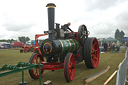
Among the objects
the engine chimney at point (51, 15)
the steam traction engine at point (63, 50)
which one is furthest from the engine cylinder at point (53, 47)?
the engine chimney at point (51, 15)

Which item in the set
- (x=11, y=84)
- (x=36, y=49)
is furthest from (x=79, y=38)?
(x=36, y=49)

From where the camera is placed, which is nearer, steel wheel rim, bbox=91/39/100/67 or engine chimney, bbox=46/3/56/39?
engine chimney, bbox=46/3/56/39

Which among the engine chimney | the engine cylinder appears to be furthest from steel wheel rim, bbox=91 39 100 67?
the engine chimney

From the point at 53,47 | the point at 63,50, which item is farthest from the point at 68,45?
the point at 53,47

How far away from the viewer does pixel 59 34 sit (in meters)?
5.01

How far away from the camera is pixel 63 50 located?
15.2 ft

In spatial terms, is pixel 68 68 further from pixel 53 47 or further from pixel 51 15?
pixel 51 15

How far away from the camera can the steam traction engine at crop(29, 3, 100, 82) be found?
13.8 feet

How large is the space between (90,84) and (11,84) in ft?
7.60

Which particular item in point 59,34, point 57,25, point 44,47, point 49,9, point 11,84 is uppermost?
point 49,9

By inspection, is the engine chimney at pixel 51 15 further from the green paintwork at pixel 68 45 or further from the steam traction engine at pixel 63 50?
the green paintwork at pixel 68 45

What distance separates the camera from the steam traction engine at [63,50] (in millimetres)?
4199

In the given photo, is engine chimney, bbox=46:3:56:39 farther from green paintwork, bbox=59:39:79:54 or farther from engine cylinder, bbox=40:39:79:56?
green paintwork, bbox=59:39:79:54

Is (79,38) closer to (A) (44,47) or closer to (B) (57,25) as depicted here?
(B) (57,25)
